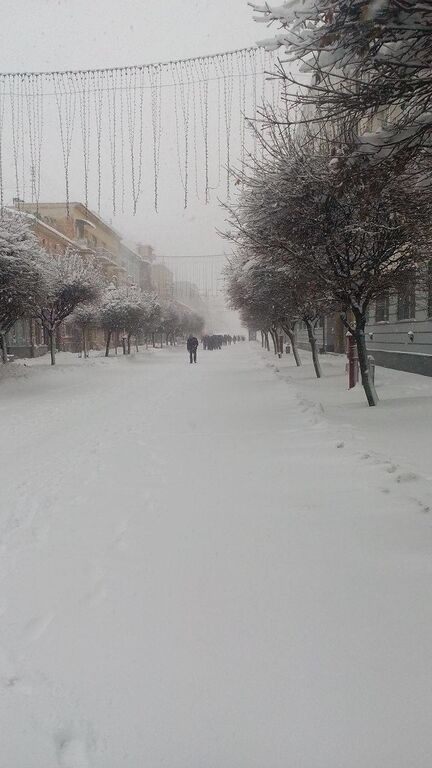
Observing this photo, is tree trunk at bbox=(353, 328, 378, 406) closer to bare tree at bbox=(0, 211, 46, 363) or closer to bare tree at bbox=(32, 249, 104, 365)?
bare tree at bbox=(0, 211, 46, 363)

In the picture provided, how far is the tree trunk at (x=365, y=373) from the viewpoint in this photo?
1066 cm

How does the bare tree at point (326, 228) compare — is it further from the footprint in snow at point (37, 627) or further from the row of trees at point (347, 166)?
the footprint in snow at point (37, 627)

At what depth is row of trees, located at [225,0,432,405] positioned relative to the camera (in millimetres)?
4000

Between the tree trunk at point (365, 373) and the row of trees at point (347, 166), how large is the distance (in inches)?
1.0

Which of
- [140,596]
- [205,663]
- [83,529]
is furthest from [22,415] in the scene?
[205,663]

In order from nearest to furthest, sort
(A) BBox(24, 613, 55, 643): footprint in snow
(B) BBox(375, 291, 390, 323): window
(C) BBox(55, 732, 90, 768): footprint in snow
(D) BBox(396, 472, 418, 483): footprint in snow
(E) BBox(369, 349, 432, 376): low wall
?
(C) BBox(55, 732, 90, 768): footprint in snow
(A) BBox(24, 613, 55, 643): footprint in snow
(D) BBox(396, 472, 418, 483): footprint in snow
(E) BBox(369, 349, 432, 376): low wall
(B) BBox(375, 291, 390, 323): window

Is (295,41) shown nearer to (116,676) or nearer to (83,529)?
(83,529)

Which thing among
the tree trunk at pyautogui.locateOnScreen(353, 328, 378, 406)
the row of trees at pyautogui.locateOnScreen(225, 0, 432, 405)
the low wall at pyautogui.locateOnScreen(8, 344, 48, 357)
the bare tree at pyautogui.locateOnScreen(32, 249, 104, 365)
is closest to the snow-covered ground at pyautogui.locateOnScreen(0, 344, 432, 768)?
the row of trees at pyautogui.locateOnScreen(225, 0, 432, 405)

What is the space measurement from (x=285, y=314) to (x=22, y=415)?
1057cm

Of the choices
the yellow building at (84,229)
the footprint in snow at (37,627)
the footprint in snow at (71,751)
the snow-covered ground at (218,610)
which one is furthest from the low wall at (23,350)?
the footprint in snow at (71,751)

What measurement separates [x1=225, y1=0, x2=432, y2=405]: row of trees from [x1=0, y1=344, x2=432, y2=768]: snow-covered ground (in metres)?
2.81

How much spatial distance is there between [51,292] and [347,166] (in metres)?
19.9

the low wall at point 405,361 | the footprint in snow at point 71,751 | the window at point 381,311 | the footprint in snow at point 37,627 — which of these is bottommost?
the footprint in snow at point 71,751

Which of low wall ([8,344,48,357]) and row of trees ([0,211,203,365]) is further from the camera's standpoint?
low wall ([8,344,48,357])
